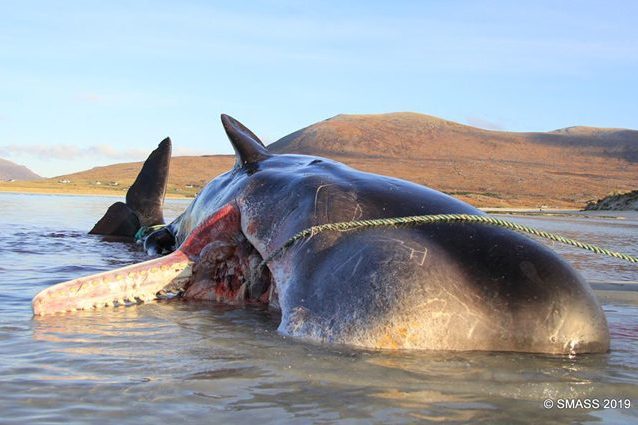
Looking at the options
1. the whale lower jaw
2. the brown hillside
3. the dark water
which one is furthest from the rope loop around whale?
the brown hillside

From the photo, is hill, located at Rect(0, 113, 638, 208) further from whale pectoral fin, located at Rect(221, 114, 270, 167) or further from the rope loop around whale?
the rope loop around whale

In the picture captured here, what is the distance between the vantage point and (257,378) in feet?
10.2

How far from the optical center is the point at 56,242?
32.7 ft

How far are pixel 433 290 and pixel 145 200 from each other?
7.82 m

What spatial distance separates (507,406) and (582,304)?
108 cm

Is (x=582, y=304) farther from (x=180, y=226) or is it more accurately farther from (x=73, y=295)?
(x=180, y=226)

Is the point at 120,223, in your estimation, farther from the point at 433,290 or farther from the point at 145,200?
the point at 433,290

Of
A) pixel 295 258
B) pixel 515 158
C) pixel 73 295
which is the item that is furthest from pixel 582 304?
pixel 515 158

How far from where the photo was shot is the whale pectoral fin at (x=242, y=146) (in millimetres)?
6180

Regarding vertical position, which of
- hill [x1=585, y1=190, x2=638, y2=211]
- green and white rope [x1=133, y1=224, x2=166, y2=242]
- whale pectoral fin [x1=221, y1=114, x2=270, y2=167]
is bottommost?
green and white rope [x1=133, y1=224, x2=166, y2=242]

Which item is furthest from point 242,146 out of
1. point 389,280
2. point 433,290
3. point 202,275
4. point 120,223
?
point 120,223

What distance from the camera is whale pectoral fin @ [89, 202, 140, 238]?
11141 mm

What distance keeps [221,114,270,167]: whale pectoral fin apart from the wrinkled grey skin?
1.88 metres

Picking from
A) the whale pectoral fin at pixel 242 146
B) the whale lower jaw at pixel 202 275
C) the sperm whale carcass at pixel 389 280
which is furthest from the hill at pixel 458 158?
the sperm whale carcass at pixel 389 280
